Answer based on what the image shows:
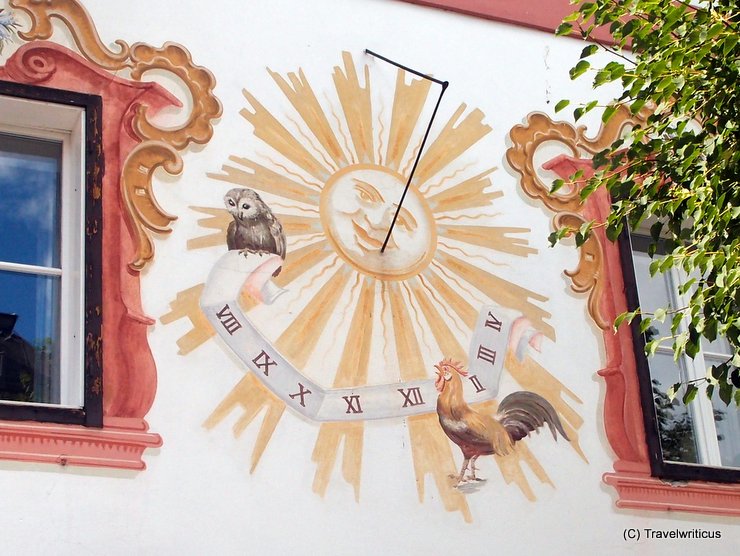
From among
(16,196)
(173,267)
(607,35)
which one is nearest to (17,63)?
(16,196)

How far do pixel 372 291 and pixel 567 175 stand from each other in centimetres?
121

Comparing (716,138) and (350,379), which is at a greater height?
(716,138)

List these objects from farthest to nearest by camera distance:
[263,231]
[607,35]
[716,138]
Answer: [607,35]
[263,231]
[716,138]

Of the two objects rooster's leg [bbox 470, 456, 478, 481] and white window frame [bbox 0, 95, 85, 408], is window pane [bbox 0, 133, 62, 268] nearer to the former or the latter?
white window frame [bbox 0, 95, 85, 408]

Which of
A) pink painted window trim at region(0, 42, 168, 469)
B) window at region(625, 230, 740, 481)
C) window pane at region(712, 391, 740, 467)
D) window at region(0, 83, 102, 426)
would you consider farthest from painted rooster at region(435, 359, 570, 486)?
window at region(0, 83, 102, 426)

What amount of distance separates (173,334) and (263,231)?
0.61 meters

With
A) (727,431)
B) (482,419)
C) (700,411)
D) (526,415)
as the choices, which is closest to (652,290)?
(700,411)

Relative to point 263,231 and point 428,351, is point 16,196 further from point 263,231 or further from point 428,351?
point 428,351

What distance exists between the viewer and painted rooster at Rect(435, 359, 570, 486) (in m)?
5.70

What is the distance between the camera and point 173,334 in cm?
537

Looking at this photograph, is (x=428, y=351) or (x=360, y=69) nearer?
(x=428, y=351)

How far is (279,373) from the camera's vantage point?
5.50 metres

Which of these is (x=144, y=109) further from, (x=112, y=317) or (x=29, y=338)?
(x=29, y=338)

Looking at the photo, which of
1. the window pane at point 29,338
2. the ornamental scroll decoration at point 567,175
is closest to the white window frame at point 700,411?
the ornamental scroll decoration at point 567,175
